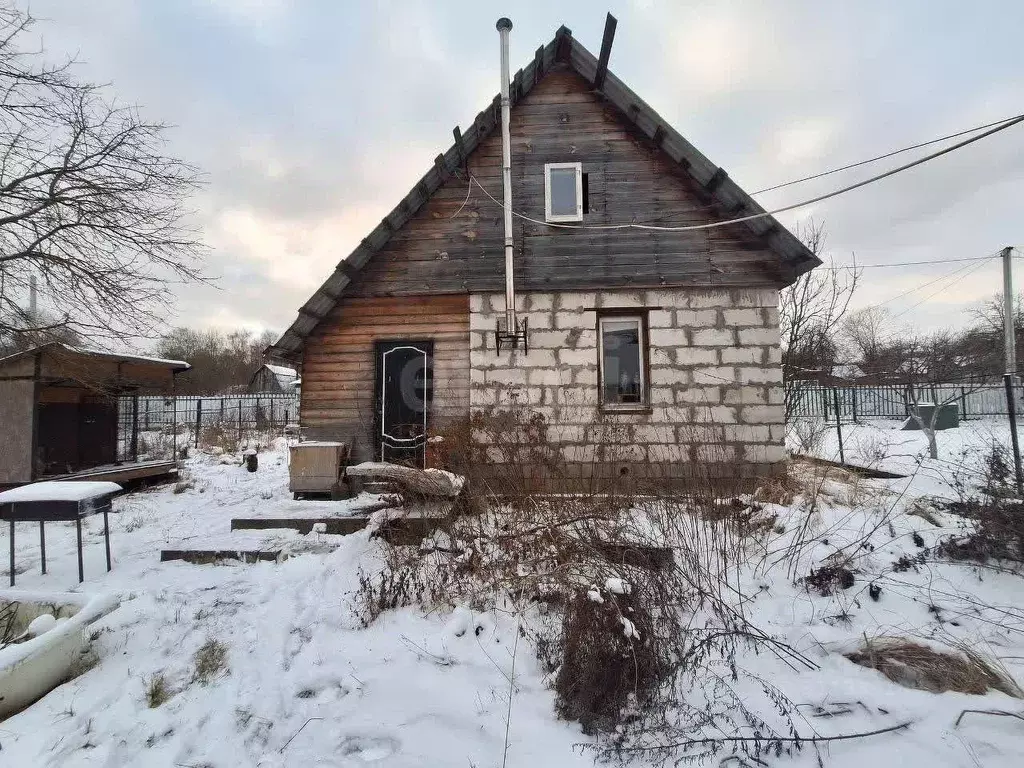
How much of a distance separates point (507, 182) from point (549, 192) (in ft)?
2.55

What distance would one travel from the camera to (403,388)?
7777 millimetres

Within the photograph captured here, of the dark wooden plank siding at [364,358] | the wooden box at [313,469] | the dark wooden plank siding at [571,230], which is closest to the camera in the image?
the wooden box at [313,469]

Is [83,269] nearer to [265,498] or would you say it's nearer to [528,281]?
[265,498]

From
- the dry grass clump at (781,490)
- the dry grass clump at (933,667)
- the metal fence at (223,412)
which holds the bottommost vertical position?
the dry grass clump at (933,667)

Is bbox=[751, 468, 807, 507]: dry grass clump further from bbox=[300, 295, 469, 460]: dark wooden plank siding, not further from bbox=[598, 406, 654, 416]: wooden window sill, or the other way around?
bbox=[300, 295, 469, 460]: dark wooden plank siding

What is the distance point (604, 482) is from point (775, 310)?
3.98 meters

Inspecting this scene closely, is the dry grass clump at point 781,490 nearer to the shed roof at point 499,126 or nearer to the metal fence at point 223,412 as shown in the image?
the shed roof at point 499,126

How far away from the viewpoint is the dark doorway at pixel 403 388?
25.4 feet

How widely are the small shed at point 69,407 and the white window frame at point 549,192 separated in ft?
25.0

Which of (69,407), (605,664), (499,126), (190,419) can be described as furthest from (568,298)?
(190,419)

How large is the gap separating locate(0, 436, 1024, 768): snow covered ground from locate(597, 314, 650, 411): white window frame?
2700 mm

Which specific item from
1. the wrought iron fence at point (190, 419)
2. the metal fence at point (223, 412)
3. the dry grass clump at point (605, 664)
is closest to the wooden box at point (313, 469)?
the dry grass clump at point (605, 664)

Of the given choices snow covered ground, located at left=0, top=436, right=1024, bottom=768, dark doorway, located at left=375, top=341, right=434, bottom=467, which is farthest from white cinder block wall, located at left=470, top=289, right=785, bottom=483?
snow covered ground, located at left=0, top=436, right=1024, bottom=768

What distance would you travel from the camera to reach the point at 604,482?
20.9 feet
